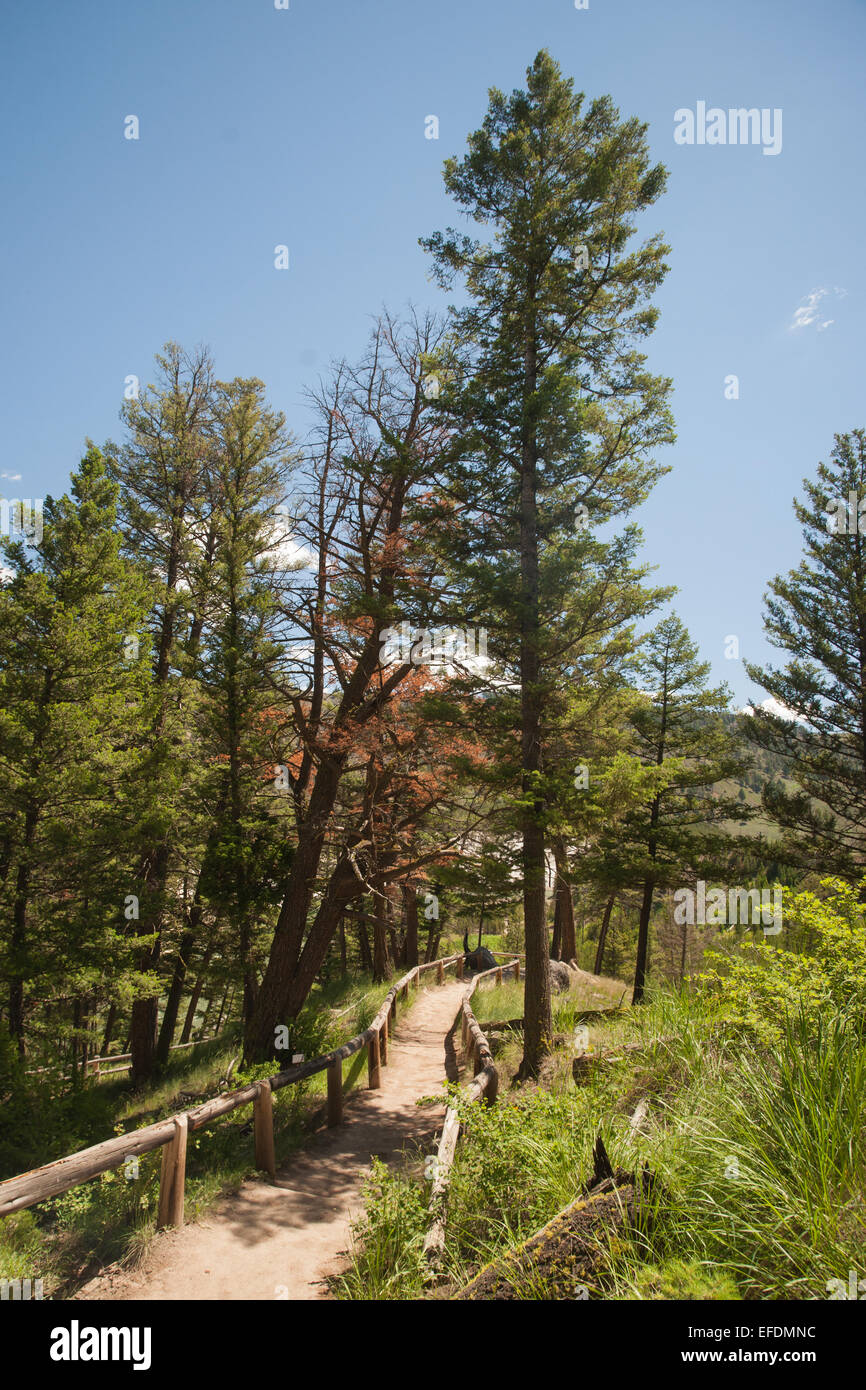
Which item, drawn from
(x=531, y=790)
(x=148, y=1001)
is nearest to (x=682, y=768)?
(x=531, y=790)

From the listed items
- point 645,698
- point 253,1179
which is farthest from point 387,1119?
point 645,698

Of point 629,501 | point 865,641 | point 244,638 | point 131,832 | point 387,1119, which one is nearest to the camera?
point 387,1119

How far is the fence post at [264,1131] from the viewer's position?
7.08 m

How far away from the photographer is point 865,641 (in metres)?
19.2

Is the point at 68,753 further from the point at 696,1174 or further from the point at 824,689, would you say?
the point at 824,689

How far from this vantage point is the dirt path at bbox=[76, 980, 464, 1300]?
4.83 meters

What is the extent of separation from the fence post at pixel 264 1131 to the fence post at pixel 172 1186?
4.71 ft

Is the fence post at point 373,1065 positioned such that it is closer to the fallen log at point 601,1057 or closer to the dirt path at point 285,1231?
the dirt path at point 285,1231

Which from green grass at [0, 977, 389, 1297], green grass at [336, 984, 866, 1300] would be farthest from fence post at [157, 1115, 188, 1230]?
green grass at [336, 984, 866, 1300]

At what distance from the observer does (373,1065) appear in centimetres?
1104

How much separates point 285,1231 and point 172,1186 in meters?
1.10

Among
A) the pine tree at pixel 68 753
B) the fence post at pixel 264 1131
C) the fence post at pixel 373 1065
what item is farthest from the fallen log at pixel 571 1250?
the pine tree at pixel 68 753
